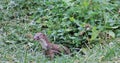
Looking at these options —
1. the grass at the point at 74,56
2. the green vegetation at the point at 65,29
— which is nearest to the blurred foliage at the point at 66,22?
the green vegetation at the point at 65,29

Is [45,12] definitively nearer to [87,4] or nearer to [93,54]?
[87,4]

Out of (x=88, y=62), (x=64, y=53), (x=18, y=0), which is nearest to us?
(x=88, y=62)

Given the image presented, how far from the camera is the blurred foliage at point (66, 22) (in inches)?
211

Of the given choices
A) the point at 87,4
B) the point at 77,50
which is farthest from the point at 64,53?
the point at 87,4

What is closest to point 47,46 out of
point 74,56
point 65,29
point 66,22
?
point 74,56

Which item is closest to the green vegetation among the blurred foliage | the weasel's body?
the blurred foliage

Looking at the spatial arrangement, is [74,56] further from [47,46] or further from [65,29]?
[65,29]

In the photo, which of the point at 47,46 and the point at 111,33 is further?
the point at 111,33

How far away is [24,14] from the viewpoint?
639 cm

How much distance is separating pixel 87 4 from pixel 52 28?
641 millimetres

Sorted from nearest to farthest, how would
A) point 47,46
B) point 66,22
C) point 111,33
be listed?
point 47,46, point 111,33, point 66,22

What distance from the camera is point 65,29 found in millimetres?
5535

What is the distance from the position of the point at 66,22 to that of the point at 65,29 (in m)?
0.18

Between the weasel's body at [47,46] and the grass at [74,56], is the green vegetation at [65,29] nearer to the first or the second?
the grass at [74,56]
